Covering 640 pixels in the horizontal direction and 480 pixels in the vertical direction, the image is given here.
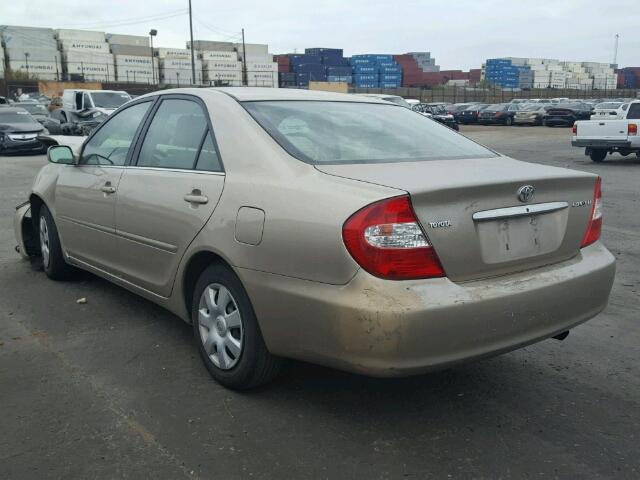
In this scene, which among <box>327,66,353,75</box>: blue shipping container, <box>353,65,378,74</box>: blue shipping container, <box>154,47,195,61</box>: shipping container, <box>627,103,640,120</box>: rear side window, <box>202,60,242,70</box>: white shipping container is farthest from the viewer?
<box>353,65,378,74</box>: blue shipping container

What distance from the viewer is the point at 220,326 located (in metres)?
3.30

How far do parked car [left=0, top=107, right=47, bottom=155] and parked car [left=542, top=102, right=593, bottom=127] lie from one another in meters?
26.9

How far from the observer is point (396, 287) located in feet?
8.42

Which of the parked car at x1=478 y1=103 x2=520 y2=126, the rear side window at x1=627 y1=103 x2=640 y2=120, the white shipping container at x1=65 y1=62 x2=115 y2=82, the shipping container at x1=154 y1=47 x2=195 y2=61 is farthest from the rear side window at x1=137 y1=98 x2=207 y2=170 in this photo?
the shipping container at x1=154 y1=47 x2=195 y2=61

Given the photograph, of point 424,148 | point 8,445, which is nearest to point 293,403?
point 8,445

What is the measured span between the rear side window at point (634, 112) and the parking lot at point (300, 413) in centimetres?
1387

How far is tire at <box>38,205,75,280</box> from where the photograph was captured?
17.1 feet

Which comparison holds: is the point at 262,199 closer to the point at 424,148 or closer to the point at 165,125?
the point at 424,148

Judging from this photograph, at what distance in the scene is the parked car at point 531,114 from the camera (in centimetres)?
3741

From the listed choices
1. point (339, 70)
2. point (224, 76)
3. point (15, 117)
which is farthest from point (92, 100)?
point (339, 70)

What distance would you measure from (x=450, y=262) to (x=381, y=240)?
0.33 m

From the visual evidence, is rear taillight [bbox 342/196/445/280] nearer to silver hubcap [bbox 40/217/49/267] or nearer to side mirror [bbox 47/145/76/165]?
side mirror [bbox 47/145/76/165]

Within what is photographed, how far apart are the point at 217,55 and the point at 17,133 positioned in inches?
2588

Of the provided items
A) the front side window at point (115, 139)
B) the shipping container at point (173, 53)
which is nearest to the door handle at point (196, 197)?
the front side window at point (115, 139)
